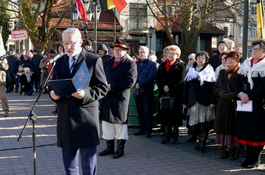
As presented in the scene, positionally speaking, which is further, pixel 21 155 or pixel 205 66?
pixel 205 66

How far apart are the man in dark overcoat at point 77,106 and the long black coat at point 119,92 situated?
2069 millimetres

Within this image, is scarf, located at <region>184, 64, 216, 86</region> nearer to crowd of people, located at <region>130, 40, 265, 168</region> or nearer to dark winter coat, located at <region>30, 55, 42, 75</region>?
crowd of people, located at <region>130, 40, 265, 168</region>

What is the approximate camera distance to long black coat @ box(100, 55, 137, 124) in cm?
609

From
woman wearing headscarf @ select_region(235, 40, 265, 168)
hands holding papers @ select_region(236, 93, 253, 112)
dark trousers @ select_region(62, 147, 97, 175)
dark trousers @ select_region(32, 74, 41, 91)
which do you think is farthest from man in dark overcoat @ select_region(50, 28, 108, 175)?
dark trousers @ select_region(32, 74, 41, 91)

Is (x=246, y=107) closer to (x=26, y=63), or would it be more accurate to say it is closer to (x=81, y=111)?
(x=81, y=111)

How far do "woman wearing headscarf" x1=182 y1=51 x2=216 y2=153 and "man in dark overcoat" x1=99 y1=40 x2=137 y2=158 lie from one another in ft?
4.06

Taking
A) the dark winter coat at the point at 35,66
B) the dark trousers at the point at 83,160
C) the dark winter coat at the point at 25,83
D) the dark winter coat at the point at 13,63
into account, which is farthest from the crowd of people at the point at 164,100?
the dark winter coat at the point at 13,63

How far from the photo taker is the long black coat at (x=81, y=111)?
3.85 metres

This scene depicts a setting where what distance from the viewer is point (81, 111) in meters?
3.87

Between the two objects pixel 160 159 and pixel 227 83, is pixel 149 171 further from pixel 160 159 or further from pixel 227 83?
pixel 227 83

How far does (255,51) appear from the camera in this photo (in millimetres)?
5605

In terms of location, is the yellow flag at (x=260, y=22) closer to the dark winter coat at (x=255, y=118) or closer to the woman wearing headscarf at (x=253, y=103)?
the woman wearing headscarf at (x=253, y=103)

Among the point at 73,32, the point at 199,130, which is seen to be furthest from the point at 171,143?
the point at 73,32

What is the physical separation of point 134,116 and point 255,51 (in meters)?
3.85
